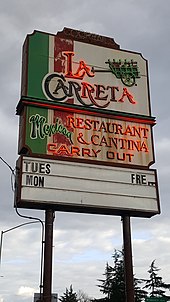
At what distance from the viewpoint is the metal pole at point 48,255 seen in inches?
510

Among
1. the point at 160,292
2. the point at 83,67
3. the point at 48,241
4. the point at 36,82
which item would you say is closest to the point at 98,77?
the point at 83,67

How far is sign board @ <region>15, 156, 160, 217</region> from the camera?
44.8 ft

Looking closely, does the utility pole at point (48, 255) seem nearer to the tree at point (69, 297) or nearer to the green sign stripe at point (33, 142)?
the green sign stripe at point (33, 142)

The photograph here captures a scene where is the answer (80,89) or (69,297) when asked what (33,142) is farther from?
(69,297)

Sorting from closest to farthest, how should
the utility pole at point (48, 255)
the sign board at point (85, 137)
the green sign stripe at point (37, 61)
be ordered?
the utility pole at point (48, 255) < the sign board at point (85, 137) < the green sign stripe at point (37, 61)

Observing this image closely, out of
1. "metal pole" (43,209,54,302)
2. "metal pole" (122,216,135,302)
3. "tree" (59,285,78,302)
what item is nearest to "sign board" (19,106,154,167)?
"metal pole" (43,209,54,302)

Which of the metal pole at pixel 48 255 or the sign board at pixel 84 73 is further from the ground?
the sign board at pixel 84 73

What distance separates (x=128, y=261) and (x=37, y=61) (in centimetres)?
721

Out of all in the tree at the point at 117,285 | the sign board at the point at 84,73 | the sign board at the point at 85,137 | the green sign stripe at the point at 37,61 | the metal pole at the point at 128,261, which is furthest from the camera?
the tree at the point at 117,285

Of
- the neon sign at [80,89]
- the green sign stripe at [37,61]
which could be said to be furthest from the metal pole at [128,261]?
the green sign stripe at [37,61]

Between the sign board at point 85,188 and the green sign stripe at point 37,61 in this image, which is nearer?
the sign board at point 85,188

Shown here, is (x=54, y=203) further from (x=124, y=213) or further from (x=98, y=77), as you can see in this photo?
(x=98, y=77)

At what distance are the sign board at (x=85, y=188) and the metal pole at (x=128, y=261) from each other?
1.52ft

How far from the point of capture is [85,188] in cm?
1429
